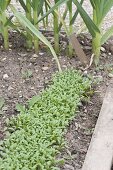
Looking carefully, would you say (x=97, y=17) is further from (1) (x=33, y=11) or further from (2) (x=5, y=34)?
(2) (x=5, y=34)

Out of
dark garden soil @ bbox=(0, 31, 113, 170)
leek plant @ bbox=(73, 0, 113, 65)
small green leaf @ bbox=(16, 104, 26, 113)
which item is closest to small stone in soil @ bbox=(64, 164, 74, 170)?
dark garden soil @ bbox=(0, 31, 113, 170)

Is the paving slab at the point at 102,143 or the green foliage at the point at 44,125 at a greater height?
the green foliage at the point at 44,125

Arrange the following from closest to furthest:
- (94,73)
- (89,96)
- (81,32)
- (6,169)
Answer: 1. (6,169)
2. (89,96)
3. (94,73)
4. (81,32)

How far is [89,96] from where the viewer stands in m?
3.08

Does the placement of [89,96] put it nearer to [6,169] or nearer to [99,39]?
[99,39]

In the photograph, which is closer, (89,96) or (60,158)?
(60,158)

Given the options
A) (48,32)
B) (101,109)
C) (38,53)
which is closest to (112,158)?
(101,109)

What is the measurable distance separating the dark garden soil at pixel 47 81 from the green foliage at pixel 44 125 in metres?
0.06

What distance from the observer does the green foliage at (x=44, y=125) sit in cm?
240

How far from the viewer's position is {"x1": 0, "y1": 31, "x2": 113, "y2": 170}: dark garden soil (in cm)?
266

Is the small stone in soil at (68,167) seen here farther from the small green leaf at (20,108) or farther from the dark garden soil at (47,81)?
the small green leaf at (20,108)

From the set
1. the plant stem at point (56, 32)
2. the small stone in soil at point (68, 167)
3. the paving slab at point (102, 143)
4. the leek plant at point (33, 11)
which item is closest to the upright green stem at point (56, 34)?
the plant stem at point (56, 32)

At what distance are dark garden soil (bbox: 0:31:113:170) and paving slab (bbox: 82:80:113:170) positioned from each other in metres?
0.08

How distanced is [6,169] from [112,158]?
0.51 metres
